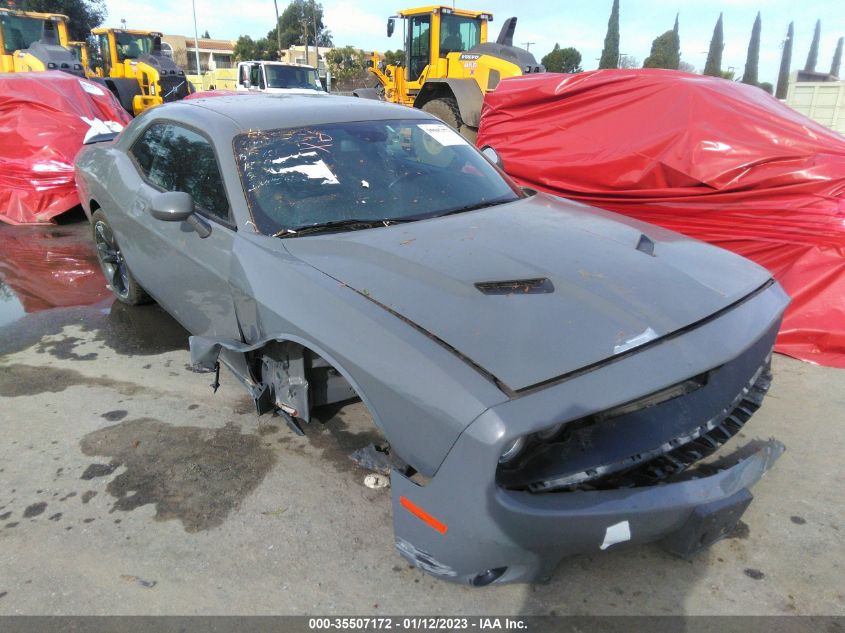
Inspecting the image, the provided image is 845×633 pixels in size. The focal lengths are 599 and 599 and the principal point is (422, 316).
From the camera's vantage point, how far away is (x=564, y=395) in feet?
5.59

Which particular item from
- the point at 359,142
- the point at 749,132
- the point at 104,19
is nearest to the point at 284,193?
the point at 359,142

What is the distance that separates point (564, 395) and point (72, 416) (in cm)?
267

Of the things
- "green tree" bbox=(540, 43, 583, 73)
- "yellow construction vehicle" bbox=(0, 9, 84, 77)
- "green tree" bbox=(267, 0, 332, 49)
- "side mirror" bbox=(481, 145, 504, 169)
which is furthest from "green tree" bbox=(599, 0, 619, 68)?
"side mirror" bbox=(481, 145, 504, 169)

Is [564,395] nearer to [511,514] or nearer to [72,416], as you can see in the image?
[511,514]

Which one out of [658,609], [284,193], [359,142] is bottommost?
[658,609]

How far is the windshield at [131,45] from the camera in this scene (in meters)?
18.1

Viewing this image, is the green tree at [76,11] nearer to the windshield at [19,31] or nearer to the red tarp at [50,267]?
the windshield at [19,31]

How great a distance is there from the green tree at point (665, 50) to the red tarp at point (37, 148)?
1694 inches

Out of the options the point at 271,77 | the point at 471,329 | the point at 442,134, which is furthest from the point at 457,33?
the point at 471,329

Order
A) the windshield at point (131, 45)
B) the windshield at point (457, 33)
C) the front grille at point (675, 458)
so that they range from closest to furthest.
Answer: the front grille at point (675, 458) < the windshield at point (457, 33) < the windshield at point (131, 45)

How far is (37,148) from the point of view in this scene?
679 centimetres

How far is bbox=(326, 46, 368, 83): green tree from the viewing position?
43.5m

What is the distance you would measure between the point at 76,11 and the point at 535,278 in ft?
156

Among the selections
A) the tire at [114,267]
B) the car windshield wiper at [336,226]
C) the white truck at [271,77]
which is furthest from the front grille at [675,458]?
the white truck at [271,77]
